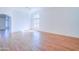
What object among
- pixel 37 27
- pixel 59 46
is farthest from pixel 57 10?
pixel 59 46

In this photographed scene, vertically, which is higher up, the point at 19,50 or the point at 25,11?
the point at 25,11

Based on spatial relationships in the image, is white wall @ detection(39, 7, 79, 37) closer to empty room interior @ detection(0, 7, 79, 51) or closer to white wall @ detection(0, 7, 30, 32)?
empty room interior @ detection(0, 7, 79, 51)

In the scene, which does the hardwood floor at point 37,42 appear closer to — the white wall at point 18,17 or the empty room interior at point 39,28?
the empty room interior at point 39,28

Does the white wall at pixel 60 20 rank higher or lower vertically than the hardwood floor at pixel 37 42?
higher

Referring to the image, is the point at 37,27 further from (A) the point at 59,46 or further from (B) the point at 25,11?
(A) the point at 59,46

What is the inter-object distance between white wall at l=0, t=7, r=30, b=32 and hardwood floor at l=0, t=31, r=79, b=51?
101 mm

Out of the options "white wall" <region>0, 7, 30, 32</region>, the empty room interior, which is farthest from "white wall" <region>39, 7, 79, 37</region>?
"white wall" <region>0, 7, 30, 32</region>

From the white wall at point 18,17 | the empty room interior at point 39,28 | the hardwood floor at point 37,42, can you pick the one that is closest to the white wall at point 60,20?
the empty room interior at point 39,28

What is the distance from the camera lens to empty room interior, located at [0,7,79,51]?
236 cm

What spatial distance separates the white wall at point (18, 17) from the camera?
7.72 feet

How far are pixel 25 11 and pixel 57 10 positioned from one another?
1.76ft

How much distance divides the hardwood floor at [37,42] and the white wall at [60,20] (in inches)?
4.0

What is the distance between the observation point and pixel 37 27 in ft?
7.82
